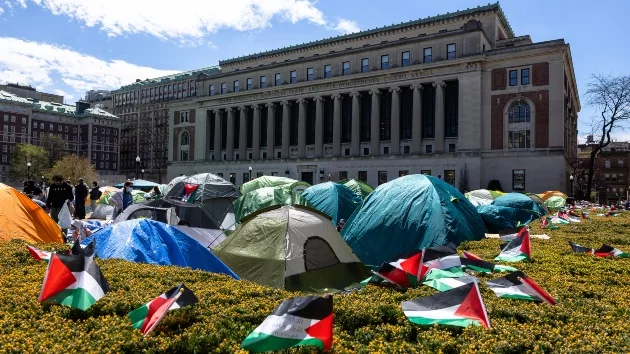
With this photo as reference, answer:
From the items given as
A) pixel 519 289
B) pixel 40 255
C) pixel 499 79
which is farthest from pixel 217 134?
pixel 519 289

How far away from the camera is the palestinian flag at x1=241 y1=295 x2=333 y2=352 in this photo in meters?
4.05

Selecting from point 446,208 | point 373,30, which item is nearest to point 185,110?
point 373,30

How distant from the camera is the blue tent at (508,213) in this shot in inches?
646

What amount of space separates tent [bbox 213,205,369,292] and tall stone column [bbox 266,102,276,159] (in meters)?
57.8

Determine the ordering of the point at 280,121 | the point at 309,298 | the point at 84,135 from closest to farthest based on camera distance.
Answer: the point at 309,298
the point at 280,121
the point at 84,135

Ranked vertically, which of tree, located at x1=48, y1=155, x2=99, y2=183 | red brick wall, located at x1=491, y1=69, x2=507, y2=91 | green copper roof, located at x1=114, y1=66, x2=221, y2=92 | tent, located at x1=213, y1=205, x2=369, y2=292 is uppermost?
green copper roof, located at x1=114, y1=66, x2=221, y2=92

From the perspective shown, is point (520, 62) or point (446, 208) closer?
point (446, 208)

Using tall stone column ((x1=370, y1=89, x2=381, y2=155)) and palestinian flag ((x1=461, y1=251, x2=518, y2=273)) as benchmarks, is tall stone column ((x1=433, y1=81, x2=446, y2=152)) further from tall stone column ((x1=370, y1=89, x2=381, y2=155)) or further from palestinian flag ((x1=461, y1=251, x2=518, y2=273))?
palestinian flag ((x1=461, y1=251, x2=518, y2=273))

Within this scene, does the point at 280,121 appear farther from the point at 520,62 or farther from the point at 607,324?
the point at 607,324

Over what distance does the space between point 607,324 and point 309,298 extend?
332 cm

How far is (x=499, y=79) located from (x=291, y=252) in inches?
1913

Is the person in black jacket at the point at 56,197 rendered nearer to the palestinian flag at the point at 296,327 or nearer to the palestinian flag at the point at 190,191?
the palestinian flag at the point at 190,191

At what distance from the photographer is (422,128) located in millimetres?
56500

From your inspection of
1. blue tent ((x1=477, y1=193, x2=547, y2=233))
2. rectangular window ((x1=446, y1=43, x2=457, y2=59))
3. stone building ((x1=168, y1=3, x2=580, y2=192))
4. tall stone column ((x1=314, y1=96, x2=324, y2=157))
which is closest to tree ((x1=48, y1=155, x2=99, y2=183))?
stone building ((x1=168, y1=3, x2=580, y2=192))
